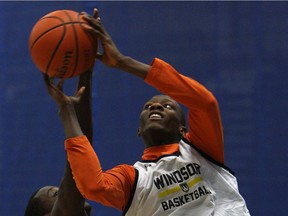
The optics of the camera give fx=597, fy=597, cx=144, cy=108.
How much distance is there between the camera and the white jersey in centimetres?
236

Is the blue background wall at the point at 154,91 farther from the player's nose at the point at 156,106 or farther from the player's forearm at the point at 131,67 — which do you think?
the player's forearm at the point at 131,67

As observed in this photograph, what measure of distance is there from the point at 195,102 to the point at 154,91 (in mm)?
1609

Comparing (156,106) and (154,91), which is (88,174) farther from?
(154,91)

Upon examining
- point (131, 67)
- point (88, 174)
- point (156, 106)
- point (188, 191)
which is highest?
point (131, 67)

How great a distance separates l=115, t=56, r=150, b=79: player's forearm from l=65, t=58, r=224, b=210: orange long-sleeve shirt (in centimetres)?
2

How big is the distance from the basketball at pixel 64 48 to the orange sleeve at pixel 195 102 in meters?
0.24

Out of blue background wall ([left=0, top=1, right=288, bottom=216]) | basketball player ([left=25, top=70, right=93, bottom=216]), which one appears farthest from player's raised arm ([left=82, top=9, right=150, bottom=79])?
blue background wall ([left=0, top=1, right=288, bottom=216])

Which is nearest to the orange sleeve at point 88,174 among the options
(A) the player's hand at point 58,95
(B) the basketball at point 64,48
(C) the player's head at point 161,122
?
(A) the player's hand at point 58,95

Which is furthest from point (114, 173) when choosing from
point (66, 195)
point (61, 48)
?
point (61, 48)

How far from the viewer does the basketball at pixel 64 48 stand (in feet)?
6.90

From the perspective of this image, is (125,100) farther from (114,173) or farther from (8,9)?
(114,173)

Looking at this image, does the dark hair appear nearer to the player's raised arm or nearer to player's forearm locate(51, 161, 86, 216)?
player's forearm locate(51, 161, 86, 216)

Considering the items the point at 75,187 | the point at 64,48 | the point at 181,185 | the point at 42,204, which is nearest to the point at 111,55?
the point at 64,48

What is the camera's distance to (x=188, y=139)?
2506 millimetres
